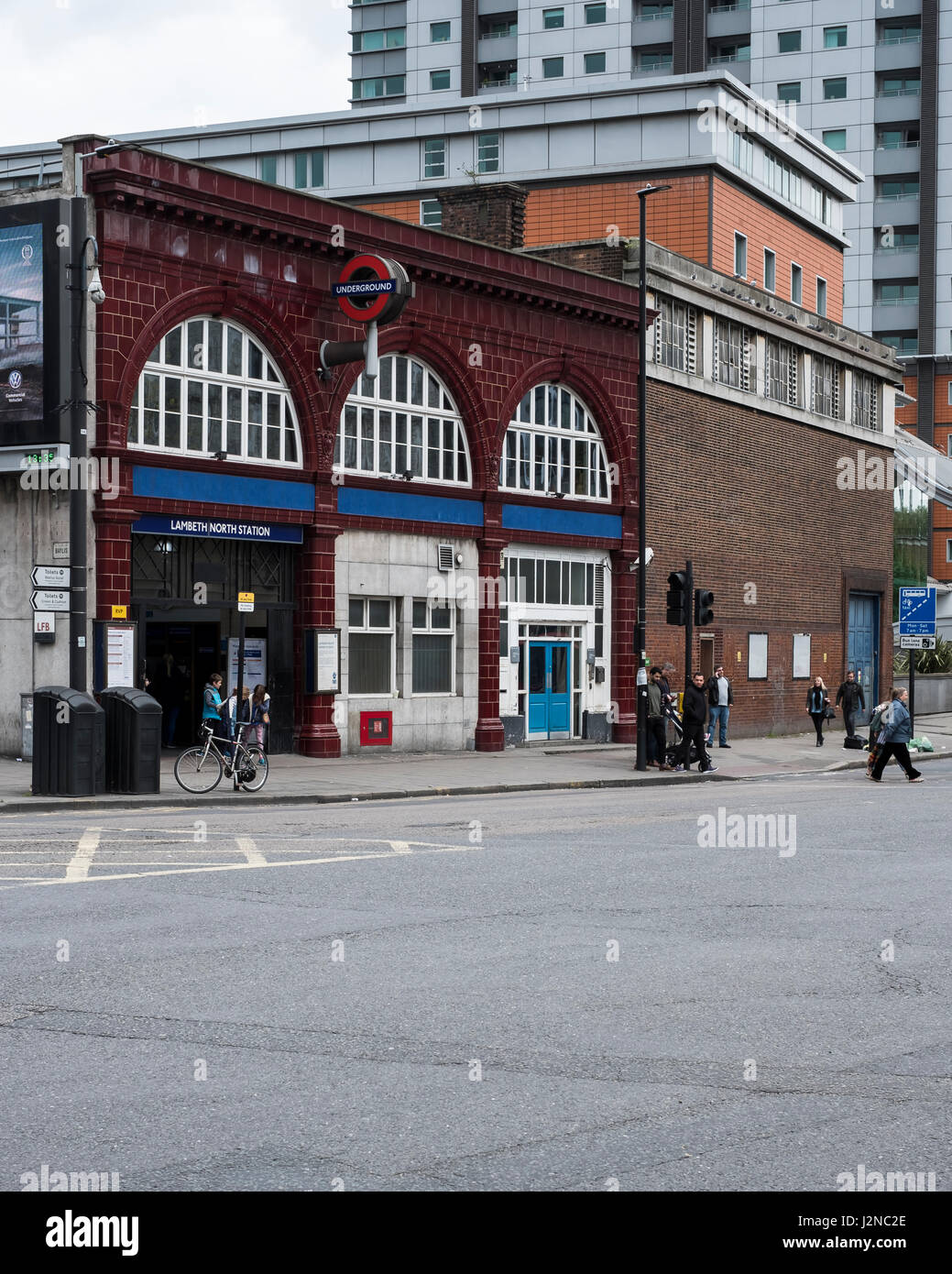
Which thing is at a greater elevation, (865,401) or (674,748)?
(865,401)

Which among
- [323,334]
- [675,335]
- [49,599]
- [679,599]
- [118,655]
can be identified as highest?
[675,335]

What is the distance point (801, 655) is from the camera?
1751 inches

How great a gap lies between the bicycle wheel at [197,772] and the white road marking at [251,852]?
528cm

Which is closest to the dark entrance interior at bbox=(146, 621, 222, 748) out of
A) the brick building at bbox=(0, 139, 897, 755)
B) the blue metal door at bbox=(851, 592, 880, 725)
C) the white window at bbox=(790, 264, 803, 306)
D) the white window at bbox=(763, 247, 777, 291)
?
the brick building at bbox=(0, 139, 897, 755)

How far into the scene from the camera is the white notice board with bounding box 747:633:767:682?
41.4 metres

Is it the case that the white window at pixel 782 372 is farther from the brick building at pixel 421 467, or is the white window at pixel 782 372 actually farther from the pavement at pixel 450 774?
the pavement at pixel 450 774

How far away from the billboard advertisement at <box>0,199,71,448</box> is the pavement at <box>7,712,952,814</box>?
5.21 metres

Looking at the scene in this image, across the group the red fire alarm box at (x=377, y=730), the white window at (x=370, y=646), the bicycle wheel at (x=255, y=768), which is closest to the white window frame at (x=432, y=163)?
the white window at (x=370, y=646)

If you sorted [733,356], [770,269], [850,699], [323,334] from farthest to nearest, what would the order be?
[770,269] < [733,356] < [850,699] < [323,334]

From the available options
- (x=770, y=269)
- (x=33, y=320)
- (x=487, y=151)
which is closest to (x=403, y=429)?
(x=33, y=320)

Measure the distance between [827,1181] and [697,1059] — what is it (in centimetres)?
174

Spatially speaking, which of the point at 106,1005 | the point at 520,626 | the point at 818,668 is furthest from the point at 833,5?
the point at 106,1005

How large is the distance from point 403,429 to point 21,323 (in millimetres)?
8037

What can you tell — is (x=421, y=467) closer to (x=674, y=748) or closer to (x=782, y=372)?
(x=674, y=748)
